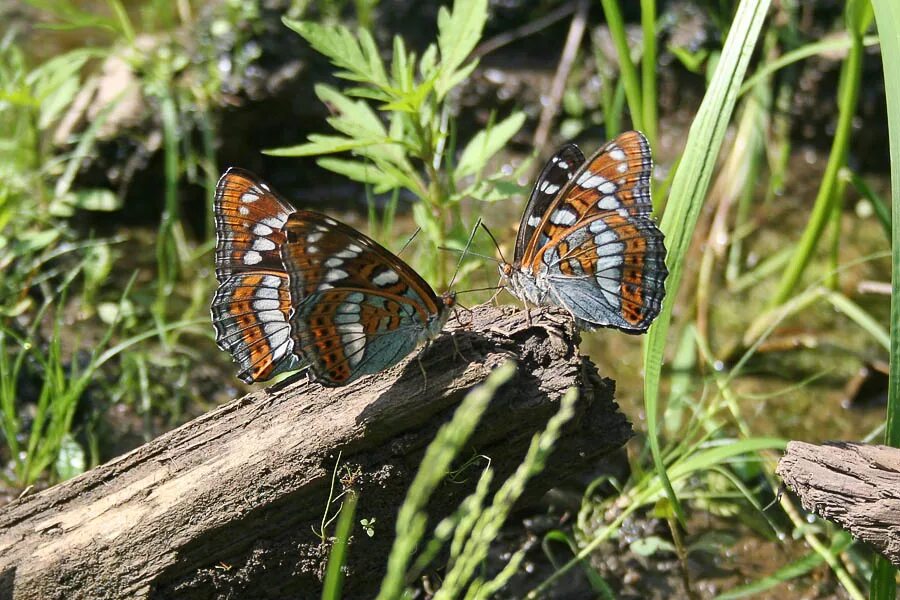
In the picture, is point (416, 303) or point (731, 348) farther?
point (731, 348)

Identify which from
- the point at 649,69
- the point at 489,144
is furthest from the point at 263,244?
the point at 649,69

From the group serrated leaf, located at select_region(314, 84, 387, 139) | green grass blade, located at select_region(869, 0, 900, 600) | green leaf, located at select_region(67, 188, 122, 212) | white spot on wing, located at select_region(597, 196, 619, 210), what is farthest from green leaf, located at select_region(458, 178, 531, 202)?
green leaf, located at select_region(67, 188, 122, 212)

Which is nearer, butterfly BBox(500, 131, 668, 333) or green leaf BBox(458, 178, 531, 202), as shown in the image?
butterfly BBox(500, 131, 668, 333)

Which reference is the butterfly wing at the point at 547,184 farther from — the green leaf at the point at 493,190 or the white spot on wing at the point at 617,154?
the green leaf at the point at 493,190

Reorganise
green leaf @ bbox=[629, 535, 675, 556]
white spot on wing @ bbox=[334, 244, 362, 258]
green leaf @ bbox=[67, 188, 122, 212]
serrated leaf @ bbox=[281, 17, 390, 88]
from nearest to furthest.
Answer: white spot on wing @ bbox=[334, 244, 362, 258]
serrated leaf @ bbox=[281, 17, 390, 88]
green leaf @ bbox=[629, 535, 675, 556]
green leaf @ bbox=[67, 188, 122, 212]

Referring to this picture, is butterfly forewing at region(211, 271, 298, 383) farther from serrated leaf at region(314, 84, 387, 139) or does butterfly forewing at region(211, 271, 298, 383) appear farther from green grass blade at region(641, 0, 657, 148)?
green grass blade at region(641, 0, 657, 148)

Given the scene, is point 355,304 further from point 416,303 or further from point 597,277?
point 597,277

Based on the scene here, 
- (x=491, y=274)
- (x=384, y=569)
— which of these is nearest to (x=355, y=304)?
(x=384, y=569)
